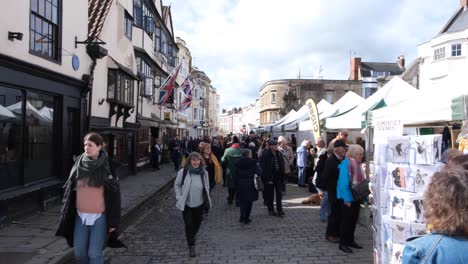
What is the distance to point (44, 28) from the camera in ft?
31.4

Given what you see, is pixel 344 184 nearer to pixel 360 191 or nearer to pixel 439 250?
pixel 360 191

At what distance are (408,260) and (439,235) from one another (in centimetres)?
19

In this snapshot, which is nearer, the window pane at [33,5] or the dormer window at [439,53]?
the window pane at [33,5]

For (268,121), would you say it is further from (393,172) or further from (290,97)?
(393,172)

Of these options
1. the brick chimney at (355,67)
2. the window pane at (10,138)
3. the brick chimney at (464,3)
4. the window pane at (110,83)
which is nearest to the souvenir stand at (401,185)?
the window pane at (10,138)

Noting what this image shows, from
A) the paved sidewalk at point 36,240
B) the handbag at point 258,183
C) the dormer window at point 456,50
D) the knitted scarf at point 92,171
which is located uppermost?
the dormer window at point 456,50

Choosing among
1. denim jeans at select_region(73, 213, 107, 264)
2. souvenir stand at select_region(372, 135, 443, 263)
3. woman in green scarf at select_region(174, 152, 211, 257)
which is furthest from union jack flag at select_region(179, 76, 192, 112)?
souvenir stand at select_region(372, 135, 443, 263)

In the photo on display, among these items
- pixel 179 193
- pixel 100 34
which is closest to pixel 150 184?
pixel 100 34

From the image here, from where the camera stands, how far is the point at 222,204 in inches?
451

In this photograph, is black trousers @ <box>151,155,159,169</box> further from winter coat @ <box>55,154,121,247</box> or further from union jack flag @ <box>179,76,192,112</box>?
winter coat @ <box>55,154,121,247</box>

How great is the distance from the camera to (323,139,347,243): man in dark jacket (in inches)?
270

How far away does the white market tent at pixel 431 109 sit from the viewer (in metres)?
5.54

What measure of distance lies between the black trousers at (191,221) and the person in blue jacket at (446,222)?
4.95 metres

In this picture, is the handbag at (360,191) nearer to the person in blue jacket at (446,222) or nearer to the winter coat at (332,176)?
the winter coat at (332,176)
